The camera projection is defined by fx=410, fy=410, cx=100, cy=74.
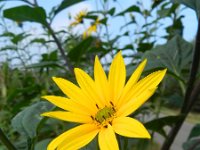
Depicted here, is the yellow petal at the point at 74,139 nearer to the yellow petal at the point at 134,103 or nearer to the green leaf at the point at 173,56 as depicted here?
the yellow petal at the point at 134,103

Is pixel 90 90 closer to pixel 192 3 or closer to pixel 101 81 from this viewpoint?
pixel 101 81

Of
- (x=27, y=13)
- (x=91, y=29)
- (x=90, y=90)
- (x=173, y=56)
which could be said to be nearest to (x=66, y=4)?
(x=27, y=13)

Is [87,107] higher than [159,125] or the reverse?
higher

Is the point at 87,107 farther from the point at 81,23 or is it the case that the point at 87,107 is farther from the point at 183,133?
the point at 183,133

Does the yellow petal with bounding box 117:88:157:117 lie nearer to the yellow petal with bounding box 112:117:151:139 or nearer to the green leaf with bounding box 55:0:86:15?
the yellow petal with bounding box 112:117:151:139

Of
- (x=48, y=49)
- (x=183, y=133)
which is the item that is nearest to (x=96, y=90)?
(x=48, y=49)

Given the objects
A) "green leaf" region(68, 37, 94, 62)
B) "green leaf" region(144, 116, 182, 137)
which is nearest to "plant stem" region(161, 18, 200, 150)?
"green leaf" region(144, 116, 182, 137)
